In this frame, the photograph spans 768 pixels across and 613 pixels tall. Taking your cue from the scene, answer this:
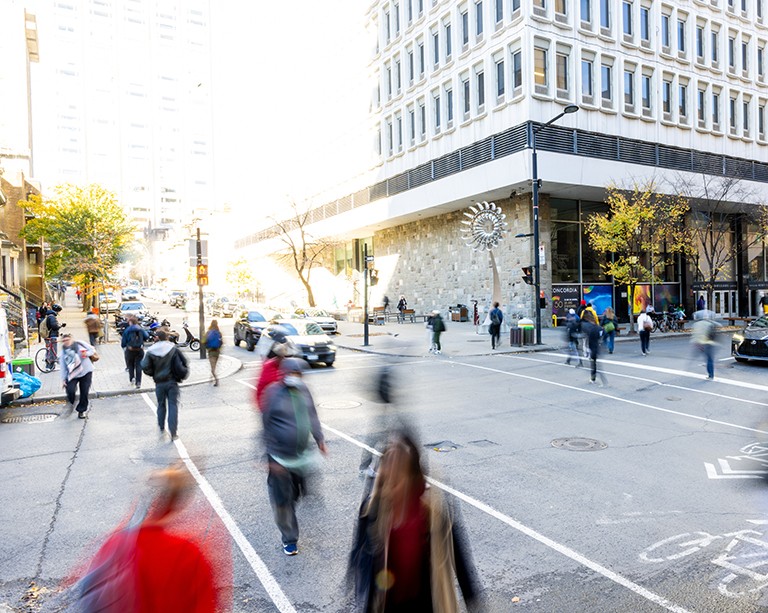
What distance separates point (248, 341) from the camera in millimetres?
25297

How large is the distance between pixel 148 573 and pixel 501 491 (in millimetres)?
5006

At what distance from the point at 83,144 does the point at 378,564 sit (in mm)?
143264

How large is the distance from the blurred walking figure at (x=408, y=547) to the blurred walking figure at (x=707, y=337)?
14.0m

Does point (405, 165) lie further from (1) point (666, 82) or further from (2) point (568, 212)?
(1) point (666, 82)

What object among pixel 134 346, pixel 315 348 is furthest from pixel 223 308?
pixel 134 346

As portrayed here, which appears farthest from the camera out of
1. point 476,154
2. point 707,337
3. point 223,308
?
point 223,308

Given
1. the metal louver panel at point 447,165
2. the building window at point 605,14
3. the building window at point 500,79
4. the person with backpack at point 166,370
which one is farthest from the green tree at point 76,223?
the building window at point 605,14

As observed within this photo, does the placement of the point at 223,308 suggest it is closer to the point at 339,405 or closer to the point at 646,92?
the point at 646,92

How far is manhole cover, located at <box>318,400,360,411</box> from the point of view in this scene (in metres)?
12.1

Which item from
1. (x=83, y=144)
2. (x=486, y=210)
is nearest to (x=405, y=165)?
(x=486, y=210)

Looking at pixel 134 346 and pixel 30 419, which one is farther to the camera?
pixel 134 346

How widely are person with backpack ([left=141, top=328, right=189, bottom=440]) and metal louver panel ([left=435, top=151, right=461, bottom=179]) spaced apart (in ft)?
88.4

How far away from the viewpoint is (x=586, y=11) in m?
31.3

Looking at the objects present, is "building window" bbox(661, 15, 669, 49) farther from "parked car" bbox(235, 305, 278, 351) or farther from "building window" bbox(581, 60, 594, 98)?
"parked car" bbox(235, 305, 278, 351)
